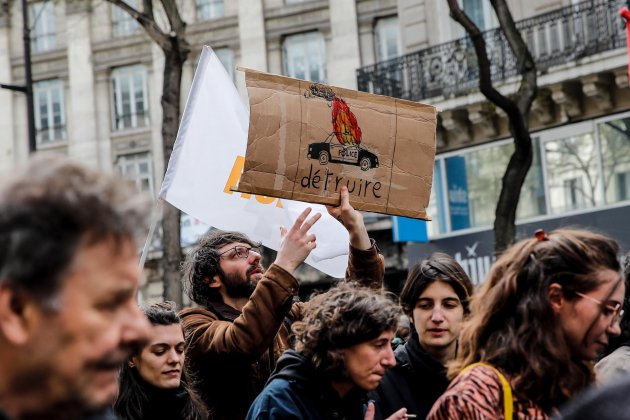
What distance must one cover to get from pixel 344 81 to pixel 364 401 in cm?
2499

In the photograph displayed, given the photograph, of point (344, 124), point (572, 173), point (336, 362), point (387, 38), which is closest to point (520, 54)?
point (572, 173)

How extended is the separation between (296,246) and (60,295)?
10.1 ft

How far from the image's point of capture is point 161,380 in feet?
16.1

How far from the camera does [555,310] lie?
3.05m

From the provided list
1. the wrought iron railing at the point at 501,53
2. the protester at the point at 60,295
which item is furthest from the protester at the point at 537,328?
the wrought iron railing at the point at 501,53

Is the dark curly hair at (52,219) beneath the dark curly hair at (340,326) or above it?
above

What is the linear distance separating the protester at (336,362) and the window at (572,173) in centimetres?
1566

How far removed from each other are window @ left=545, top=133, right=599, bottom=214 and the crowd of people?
13143 millimetres

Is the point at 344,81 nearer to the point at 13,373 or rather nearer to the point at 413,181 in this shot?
the point at 413,181

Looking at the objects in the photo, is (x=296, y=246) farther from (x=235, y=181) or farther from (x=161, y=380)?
(x=235, y=181)

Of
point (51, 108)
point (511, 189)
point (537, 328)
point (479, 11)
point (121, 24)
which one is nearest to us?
point (537, 328)

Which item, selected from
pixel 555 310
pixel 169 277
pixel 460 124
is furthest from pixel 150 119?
pixel 555 310

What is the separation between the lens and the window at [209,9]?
1266 inches

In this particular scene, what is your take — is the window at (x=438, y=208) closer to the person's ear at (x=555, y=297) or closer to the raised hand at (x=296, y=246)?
the raised hand at (x=296, y=246)
